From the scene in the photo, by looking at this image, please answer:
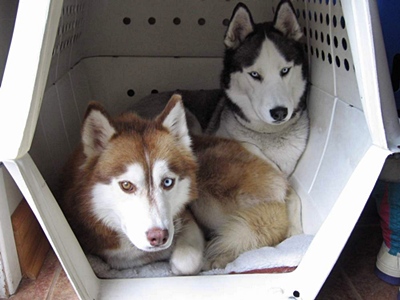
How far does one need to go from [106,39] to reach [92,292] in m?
1.47

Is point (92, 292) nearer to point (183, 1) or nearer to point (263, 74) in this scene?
point (263, 74)

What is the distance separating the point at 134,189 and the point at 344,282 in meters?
0.74

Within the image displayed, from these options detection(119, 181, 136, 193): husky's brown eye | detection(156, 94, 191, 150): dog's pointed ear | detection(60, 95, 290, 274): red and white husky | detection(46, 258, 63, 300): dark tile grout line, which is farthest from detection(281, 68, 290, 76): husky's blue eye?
detection(46, 258, 63, 300): dark tile grout line

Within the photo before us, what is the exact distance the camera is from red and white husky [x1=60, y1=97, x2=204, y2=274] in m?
1.12

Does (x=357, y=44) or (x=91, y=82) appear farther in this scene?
(x=91, y=82)

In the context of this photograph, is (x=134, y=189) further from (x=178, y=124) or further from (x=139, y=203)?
(x=178, y=124)

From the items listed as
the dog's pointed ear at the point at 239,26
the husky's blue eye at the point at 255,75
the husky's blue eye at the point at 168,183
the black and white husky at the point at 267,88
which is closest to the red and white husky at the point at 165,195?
the husky's blue eye at the point at 168,183

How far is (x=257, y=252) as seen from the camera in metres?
1.33

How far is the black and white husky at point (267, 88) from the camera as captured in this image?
175cm

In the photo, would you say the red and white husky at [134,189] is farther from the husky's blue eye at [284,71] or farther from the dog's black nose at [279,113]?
the husky's blue eye at [284,71]

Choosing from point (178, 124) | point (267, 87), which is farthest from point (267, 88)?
point (178, 124)

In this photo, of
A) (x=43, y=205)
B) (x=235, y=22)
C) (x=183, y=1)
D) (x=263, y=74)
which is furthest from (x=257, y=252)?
(x=183, y=1)

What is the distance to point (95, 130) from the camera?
3.93 feet

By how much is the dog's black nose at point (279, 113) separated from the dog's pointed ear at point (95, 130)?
69cm
